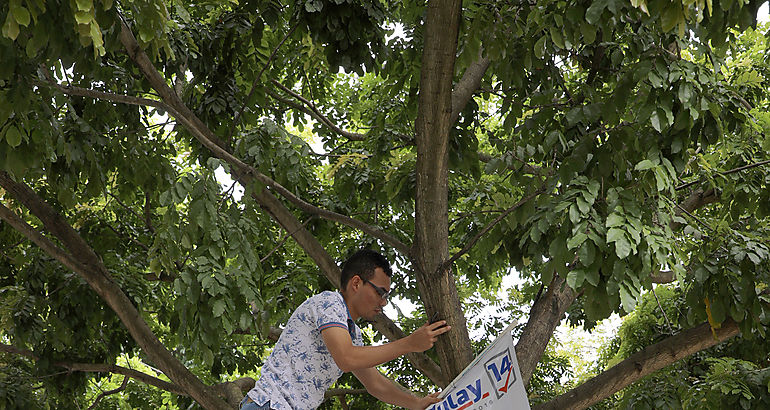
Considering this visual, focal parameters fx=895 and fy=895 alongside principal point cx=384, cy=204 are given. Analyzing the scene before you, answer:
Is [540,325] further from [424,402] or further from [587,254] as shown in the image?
[587,254]

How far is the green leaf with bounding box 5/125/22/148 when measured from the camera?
4.84 m

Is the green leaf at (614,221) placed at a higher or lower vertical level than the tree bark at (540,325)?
lower

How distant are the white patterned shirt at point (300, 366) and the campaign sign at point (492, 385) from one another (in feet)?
1.94

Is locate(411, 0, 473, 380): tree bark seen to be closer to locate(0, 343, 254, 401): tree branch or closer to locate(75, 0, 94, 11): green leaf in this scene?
locate(75, 0, 94, 11): green leaf

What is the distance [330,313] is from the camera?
3777mm

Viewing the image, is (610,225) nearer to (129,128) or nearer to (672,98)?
(672,98)

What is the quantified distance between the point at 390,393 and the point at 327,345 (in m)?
0.72

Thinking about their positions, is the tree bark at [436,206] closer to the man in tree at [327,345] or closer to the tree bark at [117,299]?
the man in tree at [327,345]

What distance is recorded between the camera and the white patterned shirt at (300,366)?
3873 mm

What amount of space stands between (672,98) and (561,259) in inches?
37.7

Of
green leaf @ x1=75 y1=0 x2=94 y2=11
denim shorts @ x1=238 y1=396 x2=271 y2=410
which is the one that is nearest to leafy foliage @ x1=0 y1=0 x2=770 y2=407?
green leaf @ x1=75 y1=0 x2=94 y2=11

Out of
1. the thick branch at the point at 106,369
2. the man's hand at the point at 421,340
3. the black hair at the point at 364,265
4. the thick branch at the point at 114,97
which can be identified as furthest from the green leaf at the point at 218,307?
the thick branch at the point at 106,369

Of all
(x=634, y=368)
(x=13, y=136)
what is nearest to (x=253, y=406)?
(x=13, y=136)

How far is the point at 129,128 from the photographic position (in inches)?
285
